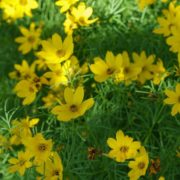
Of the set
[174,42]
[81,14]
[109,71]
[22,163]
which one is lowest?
[22,163]

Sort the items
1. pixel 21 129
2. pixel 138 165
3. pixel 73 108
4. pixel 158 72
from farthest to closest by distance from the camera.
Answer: pixel 158 72
pixel 21 129
pixel 73 108
pixel 138 165

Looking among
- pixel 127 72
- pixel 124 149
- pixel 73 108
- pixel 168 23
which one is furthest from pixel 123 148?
pixel 168 23

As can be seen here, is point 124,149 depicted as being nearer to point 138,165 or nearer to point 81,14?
point 138,165

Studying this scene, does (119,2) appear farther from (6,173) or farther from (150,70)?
(6,173)

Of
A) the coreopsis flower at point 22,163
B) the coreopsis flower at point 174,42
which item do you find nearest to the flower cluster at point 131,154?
the coreopsis flower at point 22,163

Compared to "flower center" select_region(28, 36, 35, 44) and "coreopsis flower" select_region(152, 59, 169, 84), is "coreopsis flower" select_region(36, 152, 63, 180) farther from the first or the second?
"flower center" select_region(28, 36, 35, 44)

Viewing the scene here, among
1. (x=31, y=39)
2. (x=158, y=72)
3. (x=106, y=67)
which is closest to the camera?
(x=106, y=67)

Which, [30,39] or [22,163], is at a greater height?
[30,39]
